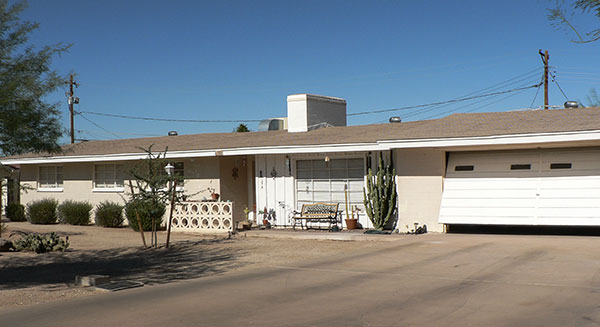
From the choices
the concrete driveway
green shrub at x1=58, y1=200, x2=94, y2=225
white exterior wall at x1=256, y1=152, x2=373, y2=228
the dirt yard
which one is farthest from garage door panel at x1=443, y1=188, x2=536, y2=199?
green shrub at x1=58, y1=200, x2=94, y2=225

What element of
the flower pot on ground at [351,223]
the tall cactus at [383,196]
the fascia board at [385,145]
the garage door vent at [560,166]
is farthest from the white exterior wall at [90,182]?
the garage door vent at [560,166]

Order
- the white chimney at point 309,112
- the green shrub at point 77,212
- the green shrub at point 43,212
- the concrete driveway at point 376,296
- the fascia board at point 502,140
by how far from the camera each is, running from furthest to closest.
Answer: the green shrub at point 43,212, the green shrub at point 77,212, the white chimney at point 309,112, the fascia board at point 502,140, the concrete driveway at point 376,296

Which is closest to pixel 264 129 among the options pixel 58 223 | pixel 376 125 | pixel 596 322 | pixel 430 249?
pixel 376 125

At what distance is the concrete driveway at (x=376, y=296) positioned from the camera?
7516 millimetres

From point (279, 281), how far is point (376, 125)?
12294mm

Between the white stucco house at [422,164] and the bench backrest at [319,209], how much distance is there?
0.26 m

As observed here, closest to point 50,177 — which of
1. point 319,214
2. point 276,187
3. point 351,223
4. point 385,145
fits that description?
point 276,187

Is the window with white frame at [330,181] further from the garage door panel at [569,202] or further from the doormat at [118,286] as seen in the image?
the doormat at [118,286]

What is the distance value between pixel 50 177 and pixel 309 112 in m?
11.5

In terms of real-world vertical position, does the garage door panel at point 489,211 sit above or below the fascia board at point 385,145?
below

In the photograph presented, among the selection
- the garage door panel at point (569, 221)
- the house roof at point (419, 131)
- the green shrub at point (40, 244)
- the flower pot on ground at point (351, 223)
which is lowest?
the green shrub at point (40, 244)

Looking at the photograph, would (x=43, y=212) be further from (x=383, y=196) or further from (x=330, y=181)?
(x=383, y=196)

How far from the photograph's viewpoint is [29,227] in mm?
23000

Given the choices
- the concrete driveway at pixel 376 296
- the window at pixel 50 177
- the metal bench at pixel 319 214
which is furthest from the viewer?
the window at pixel 50 177
